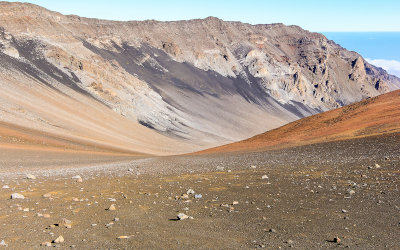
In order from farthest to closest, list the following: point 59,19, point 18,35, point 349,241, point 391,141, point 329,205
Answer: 1. point 59,19
2. point 18,35
3. point 391,141
4. point 329,205
5. point 349,241

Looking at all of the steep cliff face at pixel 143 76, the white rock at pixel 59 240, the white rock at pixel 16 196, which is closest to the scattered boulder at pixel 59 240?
the white rock at pixel 59 240

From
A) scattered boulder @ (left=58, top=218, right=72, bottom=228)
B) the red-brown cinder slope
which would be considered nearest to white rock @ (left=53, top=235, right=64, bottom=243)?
scattered boulder @ (left=58, top=218, right=72, bottom=228)

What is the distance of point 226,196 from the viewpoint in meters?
13.1

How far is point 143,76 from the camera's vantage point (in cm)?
14575

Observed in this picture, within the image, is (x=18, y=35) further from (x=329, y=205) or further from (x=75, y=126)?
(x=329, y=205)

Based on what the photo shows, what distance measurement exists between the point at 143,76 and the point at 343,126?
4673 inches

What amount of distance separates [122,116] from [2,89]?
→ 102 ft

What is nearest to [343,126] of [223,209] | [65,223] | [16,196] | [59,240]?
[223,209]

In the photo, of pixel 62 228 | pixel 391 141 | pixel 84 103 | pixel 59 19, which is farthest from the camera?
pixel 59 19

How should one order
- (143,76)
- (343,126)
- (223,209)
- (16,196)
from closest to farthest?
(223,209), (16,196), (343,126), (143,76)

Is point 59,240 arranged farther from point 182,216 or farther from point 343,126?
point 343,126

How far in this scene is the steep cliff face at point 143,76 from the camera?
3918 inches

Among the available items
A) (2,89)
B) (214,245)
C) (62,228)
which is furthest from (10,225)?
(2,89)

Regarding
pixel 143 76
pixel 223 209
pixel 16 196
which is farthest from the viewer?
pixel 143 76
